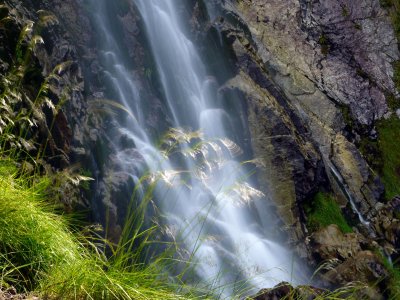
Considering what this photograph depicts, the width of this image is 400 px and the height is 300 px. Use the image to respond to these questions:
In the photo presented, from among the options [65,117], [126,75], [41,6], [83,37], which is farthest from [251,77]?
[65,117]

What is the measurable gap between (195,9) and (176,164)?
18.7 feet

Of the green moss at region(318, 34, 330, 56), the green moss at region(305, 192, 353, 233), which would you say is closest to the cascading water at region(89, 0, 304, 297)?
the green moss at region(305, 192, 353, 233)

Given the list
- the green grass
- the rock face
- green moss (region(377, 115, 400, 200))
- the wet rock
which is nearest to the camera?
the green grass

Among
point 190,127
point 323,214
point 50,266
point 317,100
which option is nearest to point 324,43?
point 317,100

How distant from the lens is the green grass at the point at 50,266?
2.66 m

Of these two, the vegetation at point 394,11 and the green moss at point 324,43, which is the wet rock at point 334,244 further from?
the vegetation at point 394,11

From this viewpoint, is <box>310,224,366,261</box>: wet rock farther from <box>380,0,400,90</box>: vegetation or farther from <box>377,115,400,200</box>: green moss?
<box>380,0,400,90</box>: vegetation

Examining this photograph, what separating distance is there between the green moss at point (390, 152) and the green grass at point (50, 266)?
47.2ft

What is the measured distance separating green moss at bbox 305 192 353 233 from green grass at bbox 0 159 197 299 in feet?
32.5

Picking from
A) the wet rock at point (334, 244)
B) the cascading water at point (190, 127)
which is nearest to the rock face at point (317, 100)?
the wet rock at point (334, 244)

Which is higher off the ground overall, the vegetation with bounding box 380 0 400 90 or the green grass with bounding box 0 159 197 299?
the vegetation with bounding box 380 0 400 90

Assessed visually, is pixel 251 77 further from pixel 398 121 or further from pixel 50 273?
pixel 50 273

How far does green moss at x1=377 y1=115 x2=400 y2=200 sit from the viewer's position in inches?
638

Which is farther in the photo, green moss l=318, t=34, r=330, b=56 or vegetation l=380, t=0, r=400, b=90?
vegetation l=380, t=0, r=400, b=90
